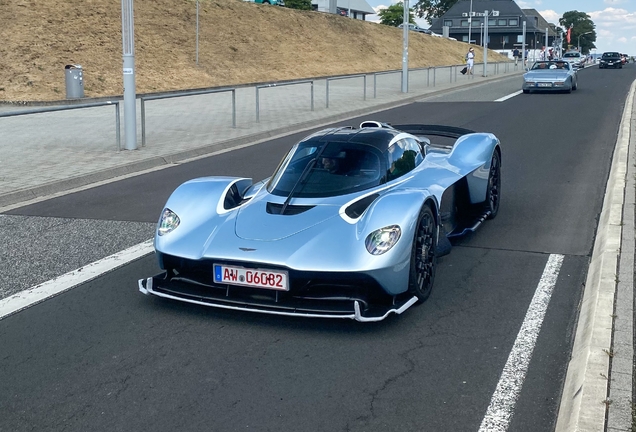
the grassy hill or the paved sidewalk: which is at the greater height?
the grassy hill

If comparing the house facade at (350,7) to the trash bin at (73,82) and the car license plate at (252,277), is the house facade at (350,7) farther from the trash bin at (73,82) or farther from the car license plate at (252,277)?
the car license plate at (252,277)

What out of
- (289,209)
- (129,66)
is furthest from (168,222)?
(129,66)

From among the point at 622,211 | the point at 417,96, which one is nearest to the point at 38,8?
the point at 417,96

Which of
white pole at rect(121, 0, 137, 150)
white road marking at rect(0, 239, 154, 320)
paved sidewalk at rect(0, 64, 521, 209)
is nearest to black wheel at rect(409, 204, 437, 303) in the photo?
white road marking at rect(0, 239, 154, 320)

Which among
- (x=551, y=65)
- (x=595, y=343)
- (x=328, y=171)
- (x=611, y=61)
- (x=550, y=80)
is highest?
(x=611, y=61)

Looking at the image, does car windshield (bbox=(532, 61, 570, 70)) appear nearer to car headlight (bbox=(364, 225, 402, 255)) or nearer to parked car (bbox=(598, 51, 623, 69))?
car headlight (bbox=(364, 225, 402, 255))

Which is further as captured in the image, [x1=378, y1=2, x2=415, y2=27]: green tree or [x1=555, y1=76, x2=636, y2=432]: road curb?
[x1=378, y1=2, x2=415, y2=27]: green tree

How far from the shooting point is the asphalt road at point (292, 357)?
13.2 ft

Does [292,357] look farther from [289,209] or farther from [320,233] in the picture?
[289,209]

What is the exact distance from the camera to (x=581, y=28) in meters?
174

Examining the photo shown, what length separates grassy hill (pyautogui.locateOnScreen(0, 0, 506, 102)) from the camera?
29.7m

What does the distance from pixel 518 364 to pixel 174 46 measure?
117ft

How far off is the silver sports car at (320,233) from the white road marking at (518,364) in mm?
773

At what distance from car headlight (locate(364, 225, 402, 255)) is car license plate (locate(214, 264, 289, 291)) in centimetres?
60
